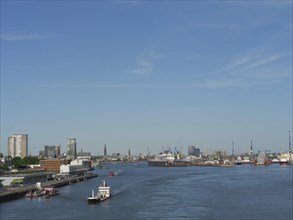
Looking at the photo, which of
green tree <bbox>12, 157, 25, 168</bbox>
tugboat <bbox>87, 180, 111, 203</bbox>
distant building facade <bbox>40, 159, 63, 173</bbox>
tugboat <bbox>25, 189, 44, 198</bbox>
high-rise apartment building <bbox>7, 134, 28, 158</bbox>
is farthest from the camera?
high-rise apartment building <bbox>7, 134, 28, 158</bbox>

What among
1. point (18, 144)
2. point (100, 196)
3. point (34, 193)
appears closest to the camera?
point (100, 196)

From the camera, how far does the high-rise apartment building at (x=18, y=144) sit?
544ft

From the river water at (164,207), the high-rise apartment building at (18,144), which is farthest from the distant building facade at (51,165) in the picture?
the high-rise apartment building at (18,144)

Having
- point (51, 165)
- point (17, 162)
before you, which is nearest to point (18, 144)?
point (17, 162)

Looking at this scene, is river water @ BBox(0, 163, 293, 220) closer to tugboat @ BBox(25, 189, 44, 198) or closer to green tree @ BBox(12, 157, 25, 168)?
tugboat @ BBox(25, 189, 44, 198)

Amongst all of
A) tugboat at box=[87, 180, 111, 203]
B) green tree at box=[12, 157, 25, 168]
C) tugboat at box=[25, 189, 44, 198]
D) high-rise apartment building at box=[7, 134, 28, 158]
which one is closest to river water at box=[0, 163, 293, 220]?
tugboat at box=[87, 180, 111, 203]

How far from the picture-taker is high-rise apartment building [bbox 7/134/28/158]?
544 ft

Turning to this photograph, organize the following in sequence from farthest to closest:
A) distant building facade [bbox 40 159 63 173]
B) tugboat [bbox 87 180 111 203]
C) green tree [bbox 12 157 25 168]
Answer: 1. green tree [bbox 12 157 25 168]
2. distant building facade [bbox 40 159 63 173]
3. tugboat [bbox 87 180 111 203]

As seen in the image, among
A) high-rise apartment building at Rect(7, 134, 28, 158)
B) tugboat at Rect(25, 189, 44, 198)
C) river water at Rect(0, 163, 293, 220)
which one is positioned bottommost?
river water at Rect(0, 163, 293, 220)

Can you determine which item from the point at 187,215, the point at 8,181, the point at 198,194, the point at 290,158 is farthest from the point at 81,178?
the point at 290,158

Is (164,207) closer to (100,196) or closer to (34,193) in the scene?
(100,196)

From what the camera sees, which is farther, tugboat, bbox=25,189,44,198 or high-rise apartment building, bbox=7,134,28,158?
high-rise apartment building, bbox=7,134,28,158

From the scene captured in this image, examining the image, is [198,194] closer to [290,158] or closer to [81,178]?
[81,178]

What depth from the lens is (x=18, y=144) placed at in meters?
167
